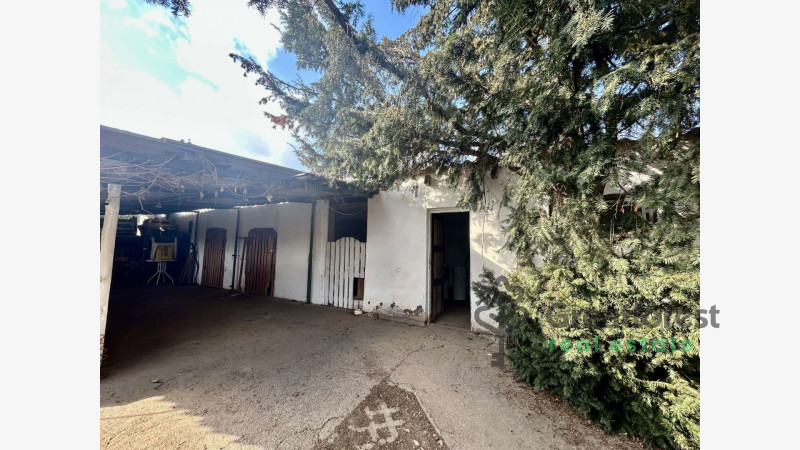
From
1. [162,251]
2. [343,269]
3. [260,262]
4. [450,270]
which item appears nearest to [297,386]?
[343,269]

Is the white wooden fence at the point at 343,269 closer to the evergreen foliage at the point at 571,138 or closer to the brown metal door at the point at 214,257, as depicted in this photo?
the evergreen foliage at the point at 571,138

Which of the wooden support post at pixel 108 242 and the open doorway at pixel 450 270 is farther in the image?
the open doorway at pixel 450 270

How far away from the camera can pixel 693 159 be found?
5.65ft

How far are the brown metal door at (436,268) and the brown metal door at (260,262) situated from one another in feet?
15.2

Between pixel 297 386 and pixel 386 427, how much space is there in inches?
45.4

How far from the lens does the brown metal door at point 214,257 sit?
8.42m

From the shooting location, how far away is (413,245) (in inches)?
199

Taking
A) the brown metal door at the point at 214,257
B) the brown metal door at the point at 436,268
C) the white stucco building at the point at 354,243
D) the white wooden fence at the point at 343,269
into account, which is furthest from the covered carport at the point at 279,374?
the brown metal door at the point at 214,257

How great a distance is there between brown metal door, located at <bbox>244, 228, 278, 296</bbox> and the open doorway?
4.65m

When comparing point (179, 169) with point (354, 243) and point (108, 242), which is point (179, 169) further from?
point (354, 243)
